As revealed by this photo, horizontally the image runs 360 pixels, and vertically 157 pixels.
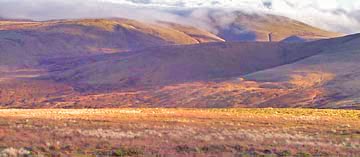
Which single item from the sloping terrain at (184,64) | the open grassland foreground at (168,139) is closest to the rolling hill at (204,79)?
the sloping terrain at (184,64)

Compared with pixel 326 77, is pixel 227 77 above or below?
below

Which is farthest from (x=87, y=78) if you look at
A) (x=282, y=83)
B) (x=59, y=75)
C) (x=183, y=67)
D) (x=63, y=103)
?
(x=282, y=83)

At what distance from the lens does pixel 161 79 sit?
520 feet

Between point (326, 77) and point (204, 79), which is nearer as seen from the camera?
point (326, 77)

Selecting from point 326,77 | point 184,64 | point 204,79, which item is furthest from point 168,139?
point 184,64

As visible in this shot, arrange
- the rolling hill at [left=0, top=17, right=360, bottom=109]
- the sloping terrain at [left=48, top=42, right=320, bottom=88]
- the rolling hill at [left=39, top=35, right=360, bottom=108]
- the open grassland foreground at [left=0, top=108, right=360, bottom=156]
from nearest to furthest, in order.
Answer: the open grassland foreground at [left=0, top=108, right=360, bottom=156], the rolling hill at [left=39, top=35, right=360, bottom=108], the rolling hill at [left=0, top=17, right=360, bottom=109], the sloping terrain at [left=48, top=42, right=320, bottom=88]

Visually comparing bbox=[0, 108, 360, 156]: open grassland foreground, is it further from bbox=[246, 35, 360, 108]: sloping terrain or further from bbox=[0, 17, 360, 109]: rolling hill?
bbox=[246, 35, 360, 108]: sloping terrain

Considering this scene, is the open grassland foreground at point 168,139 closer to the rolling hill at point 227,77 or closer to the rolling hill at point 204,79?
the rolling hill at point 204,79

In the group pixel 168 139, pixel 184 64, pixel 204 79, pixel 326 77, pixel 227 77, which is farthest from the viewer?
pixel 184 64

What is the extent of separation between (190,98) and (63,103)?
2566cm

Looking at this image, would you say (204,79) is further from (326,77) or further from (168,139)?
(168,139)

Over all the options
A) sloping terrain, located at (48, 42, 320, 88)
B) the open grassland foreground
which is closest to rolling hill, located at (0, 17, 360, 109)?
sloping terrain, located at (48, 42, 320, 88)

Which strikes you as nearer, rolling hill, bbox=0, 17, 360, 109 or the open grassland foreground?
the open grassland foreground

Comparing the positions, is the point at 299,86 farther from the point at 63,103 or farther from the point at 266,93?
the point at 63,103
